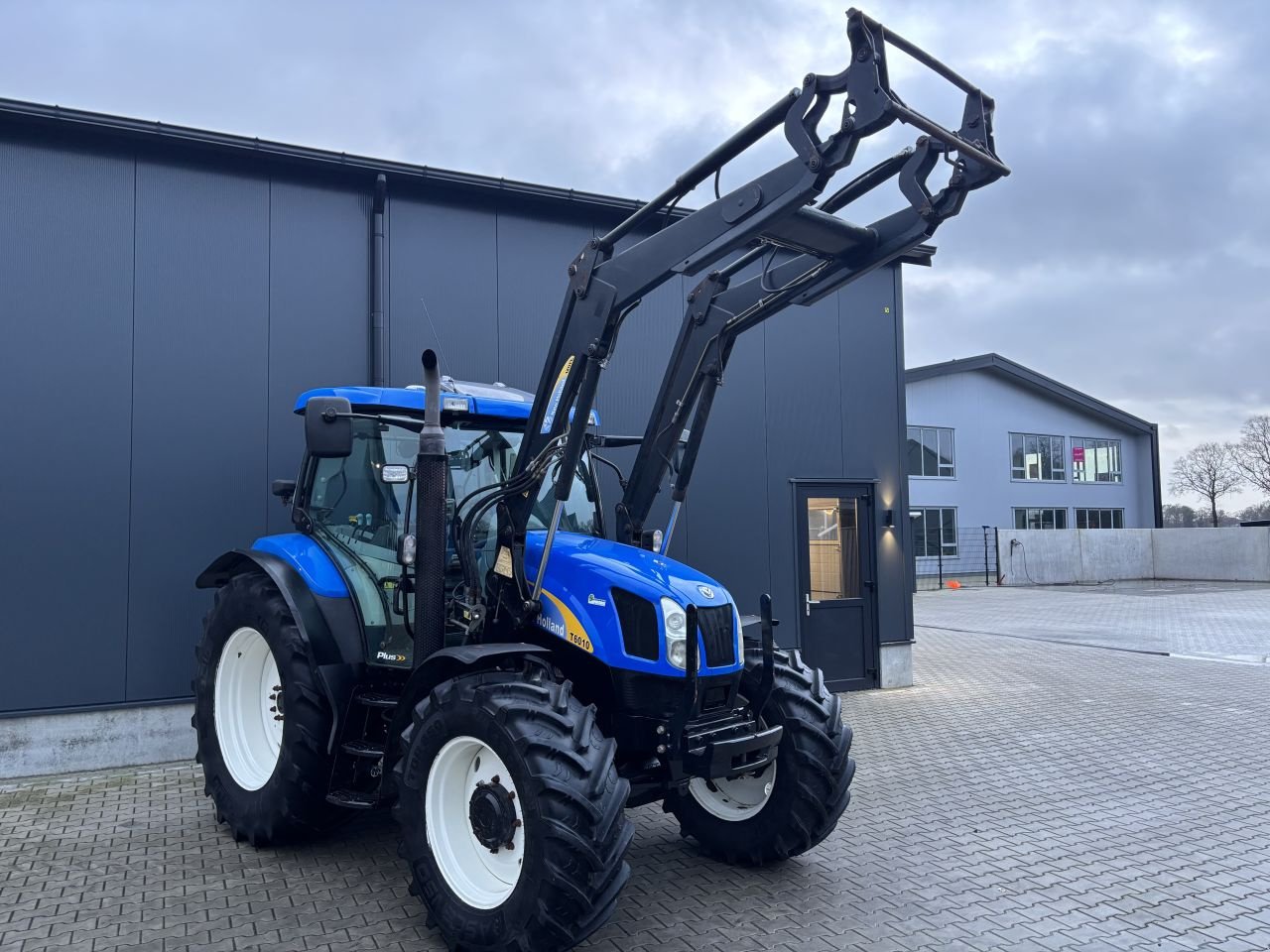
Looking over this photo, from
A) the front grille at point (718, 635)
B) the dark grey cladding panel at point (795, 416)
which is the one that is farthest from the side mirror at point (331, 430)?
the dark grey cladding panel at point (795, 416)

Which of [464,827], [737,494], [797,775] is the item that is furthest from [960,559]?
[464,827]

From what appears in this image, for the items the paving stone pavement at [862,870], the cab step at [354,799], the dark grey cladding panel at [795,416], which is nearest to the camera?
the paving stone pavement at [862,870]

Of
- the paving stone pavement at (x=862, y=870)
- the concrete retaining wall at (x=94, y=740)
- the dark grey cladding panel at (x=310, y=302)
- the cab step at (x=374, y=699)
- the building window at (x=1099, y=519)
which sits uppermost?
the dark grey cladding panel at (x=310, y=302)

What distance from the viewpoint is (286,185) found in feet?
24.7

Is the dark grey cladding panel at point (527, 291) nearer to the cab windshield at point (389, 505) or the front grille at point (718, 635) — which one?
the cab windshield at point (389, 505)

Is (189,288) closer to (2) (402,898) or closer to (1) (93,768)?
(1) (93,768)

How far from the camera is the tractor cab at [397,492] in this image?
4914 mm

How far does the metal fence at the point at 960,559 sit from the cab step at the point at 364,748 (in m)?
25.8

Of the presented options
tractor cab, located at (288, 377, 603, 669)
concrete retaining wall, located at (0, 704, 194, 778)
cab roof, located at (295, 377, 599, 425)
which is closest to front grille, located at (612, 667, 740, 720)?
tractor cab, located at (288, 377, 603, 669)

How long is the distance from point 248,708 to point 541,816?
2872 millimetres

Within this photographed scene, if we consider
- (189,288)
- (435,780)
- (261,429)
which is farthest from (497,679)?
(189,288)

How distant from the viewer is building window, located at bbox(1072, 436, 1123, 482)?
3475cm

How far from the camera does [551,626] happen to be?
14.3ft

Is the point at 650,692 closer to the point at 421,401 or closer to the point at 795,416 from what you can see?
the point at 421,401
